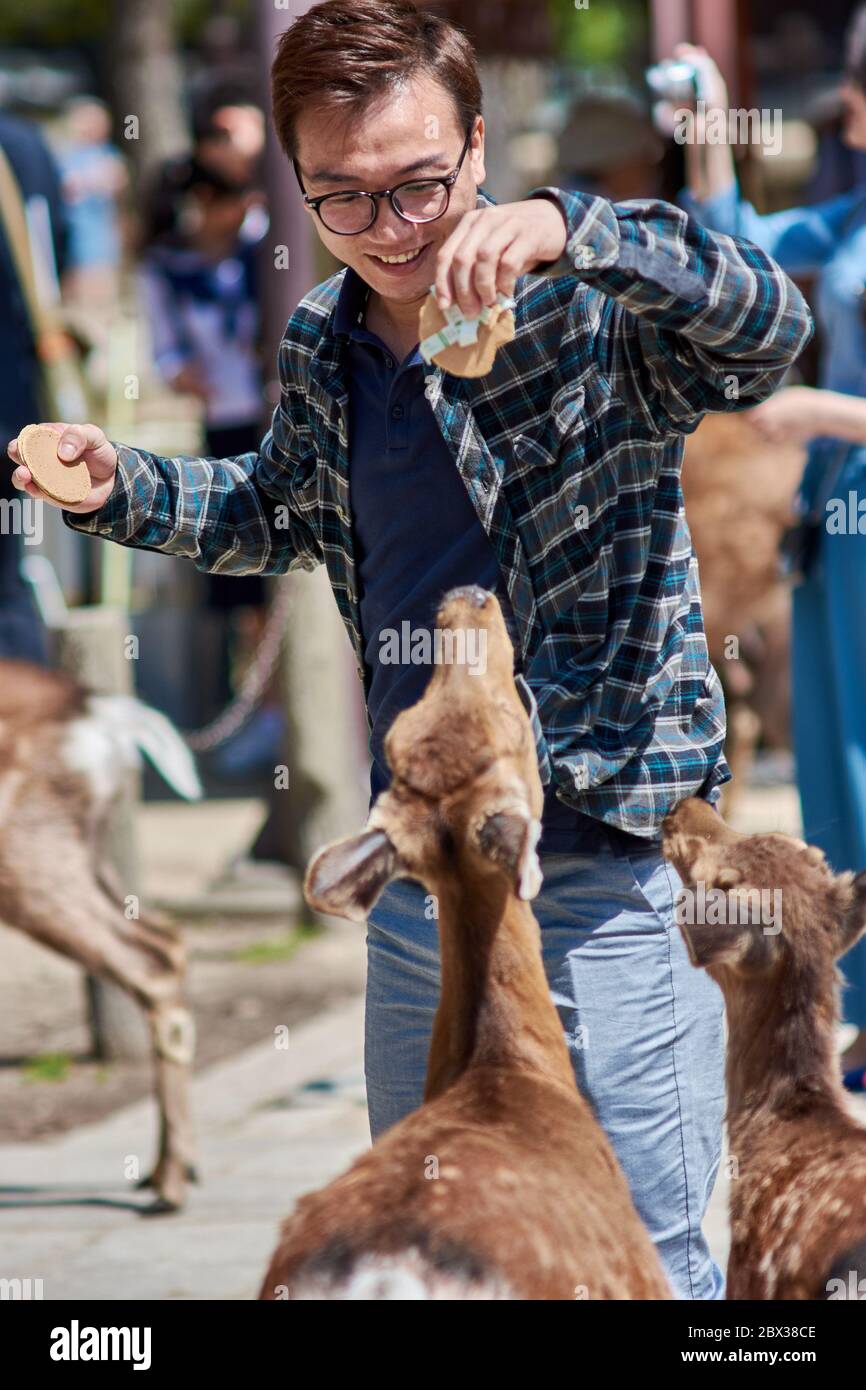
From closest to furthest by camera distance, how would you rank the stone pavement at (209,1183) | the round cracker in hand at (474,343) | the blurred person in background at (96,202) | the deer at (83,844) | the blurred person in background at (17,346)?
the round cracker in hand at (474,343) → the stone pavement at (209,1183) → the deer at (83,844) → the blurred person in background at (17,346) → the blurred person in background at (96,202)

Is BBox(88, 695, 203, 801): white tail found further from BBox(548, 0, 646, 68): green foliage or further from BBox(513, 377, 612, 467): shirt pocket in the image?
BBox(548, 0, 646, 68): green foliage

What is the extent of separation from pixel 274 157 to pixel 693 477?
200cm

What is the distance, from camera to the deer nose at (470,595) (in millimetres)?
2471

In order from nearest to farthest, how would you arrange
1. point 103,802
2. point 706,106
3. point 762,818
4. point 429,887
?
point 429,887
point 706,106
point 103,802
point 762,818

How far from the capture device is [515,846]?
7.43 ft

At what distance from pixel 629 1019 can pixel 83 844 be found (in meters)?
2.91

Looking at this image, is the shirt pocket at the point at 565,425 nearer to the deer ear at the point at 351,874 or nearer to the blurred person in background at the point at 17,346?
the deer ear at the point at 351,874

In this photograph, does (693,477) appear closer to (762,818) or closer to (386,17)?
(762,818)

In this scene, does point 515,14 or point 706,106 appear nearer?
point 706,106

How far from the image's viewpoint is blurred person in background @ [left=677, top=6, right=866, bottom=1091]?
479cm

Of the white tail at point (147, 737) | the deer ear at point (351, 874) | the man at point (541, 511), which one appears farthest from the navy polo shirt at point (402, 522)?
the white tail at point (147, 737)

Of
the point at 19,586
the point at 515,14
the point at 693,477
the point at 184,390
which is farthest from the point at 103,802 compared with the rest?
the point at 515,14

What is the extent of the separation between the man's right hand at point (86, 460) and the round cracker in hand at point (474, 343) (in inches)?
23.9

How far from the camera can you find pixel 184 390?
8.40 m
